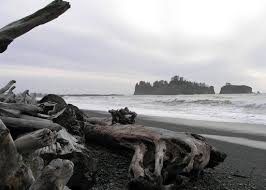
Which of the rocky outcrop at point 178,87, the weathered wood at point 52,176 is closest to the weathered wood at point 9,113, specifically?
the weathered wood at point 52,176

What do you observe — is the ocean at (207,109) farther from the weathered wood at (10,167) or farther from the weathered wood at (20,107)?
the weathered wood at (10,167)

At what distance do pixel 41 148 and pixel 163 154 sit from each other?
1.64 m

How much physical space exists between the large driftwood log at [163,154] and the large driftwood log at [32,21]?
2079 mm

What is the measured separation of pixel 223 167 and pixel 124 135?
191cm

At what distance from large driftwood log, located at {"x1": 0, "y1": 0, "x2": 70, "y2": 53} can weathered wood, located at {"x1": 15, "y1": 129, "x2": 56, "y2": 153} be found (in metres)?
0.73

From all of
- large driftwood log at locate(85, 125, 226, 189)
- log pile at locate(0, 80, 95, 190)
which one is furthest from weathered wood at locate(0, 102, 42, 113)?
large driftwood log at locate(85, 125, 226, 189)

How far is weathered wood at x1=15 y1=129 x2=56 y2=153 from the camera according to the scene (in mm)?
2531

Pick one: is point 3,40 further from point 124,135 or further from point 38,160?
point 124,135

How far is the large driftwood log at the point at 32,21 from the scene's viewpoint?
2.96 meters

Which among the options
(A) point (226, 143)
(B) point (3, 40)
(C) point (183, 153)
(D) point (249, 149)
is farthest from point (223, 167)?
(B) point (3, 40)

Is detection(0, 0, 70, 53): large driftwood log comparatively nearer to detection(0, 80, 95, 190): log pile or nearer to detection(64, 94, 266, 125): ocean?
detection(0, 80, 95, 190): log pile

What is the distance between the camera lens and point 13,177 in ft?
8.35

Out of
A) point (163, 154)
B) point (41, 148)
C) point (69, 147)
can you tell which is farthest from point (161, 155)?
point (41, 148)

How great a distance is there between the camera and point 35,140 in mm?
2580
